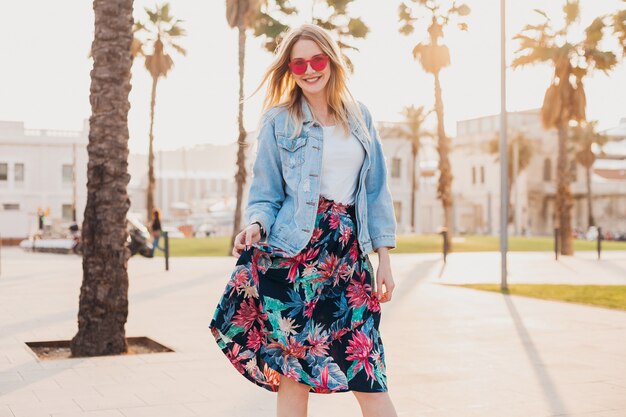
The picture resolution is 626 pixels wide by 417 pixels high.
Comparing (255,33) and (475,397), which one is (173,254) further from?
(475,397)

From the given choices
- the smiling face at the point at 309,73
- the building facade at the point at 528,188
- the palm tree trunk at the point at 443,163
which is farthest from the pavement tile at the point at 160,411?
the building facade at the point at 528,188

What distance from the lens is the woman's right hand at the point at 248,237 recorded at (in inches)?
129

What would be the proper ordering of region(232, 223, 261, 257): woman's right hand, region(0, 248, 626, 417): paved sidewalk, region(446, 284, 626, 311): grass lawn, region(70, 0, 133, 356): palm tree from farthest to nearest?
region(446, 284, 626, 311): grass lawn → region(70, 0, 133, 356): palm tree → region(0, 248, 626, 417): paved sidewalk → region(232, 223, 261, 257): woman's right hand

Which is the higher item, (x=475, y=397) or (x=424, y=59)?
(x=424, y=59)

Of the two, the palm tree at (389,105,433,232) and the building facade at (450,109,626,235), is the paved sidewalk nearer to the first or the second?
the palm tree at (389,105,433,232)

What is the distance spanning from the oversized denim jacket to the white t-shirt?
1.0 inches

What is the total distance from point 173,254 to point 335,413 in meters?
26.5

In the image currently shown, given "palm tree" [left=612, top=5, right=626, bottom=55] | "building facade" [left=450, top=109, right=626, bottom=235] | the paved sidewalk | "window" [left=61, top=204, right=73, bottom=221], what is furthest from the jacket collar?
"building facade" [left=450, top=109, right=626, bottom=235]

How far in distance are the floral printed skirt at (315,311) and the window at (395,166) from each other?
64.3m

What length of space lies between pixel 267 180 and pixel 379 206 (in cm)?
45

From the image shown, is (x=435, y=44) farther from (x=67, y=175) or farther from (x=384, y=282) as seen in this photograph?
(x=67, y=175)

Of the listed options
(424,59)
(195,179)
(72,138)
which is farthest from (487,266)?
(195,179)

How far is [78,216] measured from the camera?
66688 millimetres

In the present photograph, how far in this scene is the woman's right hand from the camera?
328 centimetres
